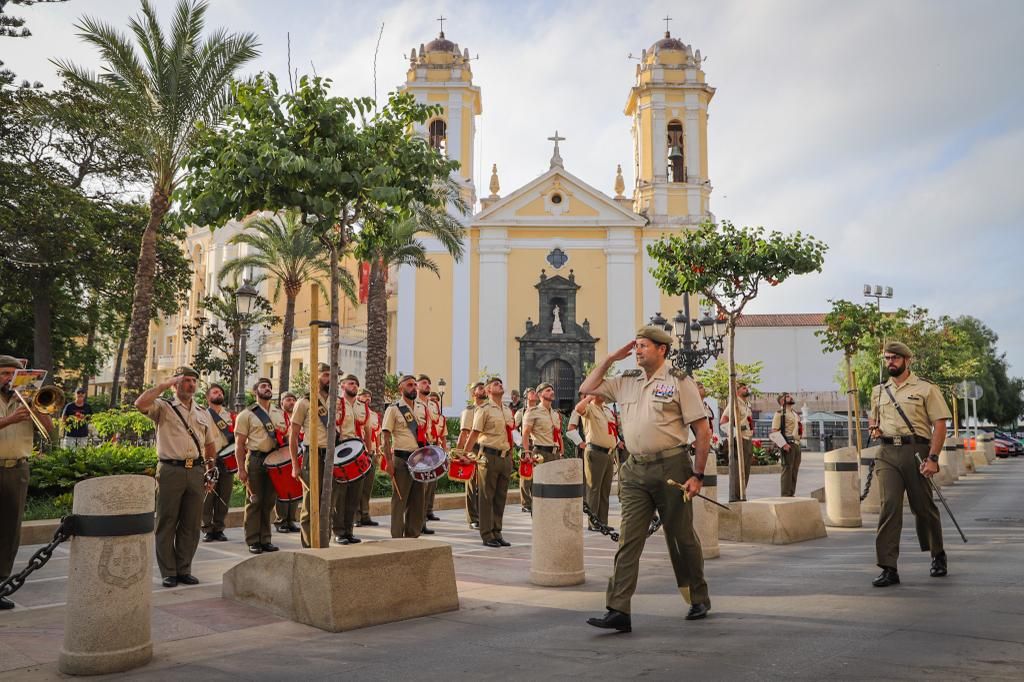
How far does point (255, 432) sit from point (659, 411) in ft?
18.8

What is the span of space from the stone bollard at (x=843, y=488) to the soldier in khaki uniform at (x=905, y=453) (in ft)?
14.2

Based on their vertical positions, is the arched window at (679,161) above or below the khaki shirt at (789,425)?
above

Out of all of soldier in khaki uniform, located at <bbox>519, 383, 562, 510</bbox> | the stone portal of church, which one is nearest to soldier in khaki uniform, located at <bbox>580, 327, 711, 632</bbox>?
soldier in khaki uniform, located at <bbox>519, 383, 562, 510</bbox>

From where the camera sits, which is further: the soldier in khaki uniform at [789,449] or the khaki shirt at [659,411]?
the soldier in khaki uniform at [789,449]

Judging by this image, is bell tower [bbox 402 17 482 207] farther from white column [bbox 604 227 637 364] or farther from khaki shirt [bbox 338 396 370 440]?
khaki shirt [bbox 338 396 370 440]

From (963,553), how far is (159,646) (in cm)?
772

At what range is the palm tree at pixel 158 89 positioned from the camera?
715 inches

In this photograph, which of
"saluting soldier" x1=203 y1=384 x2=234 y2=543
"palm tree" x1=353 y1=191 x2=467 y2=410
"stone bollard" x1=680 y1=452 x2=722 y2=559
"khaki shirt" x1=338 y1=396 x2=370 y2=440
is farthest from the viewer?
"palm tree" x1=353 y1=191 x2=467 y2=410

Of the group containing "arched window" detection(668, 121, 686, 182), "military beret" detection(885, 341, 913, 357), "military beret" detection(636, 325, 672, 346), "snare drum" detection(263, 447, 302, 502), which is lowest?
"snare drum" detection(263, 447, 302, 502)

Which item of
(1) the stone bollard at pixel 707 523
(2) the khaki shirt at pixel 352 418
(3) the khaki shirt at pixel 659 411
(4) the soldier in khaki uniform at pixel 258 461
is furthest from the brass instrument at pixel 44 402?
(1) the stone bollard at pixel 707 523

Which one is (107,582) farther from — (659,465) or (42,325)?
(42,325)

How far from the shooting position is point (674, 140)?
4466 cm

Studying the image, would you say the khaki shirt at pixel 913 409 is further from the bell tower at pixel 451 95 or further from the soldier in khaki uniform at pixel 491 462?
the bell tower at pixel 451 95

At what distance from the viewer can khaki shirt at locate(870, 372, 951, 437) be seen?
24.3 ft
